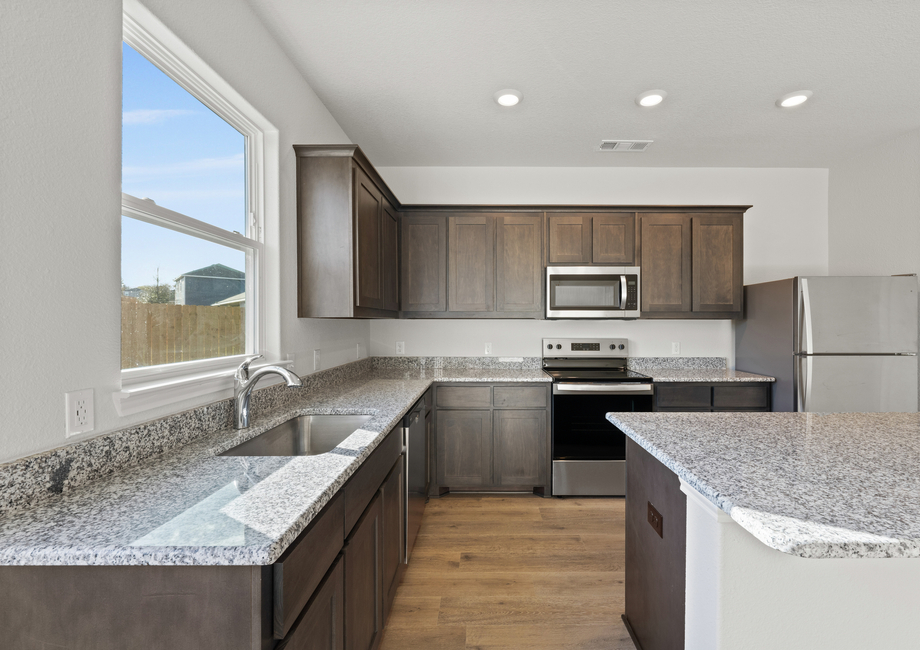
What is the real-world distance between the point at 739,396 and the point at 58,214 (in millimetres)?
3894

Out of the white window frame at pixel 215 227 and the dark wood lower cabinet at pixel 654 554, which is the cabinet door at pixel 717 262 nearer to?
the dark wood lower cabinet at pixel 654 554

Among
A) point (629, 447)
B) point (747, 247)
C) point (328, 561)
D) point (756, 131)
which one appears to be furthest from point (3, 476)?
point (747, 247)

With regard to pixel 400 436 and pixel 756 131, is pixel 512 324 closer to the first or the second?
pixel 400 436

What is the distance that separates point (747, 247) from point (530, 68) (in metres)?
2.77

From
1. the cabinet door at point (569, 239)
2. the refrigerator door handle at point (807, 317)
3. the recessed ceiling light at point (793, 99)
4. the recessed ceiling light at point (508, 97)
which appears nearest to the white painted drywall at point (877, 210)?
the refrigerator door handle at point (807, 317)

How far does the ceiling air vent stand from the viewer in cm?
339

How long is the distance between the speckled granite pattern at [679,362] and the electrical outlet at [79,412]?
3.69m

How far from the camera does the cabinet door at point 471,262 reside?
3.63 metres

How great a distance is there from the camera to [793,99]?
2729 millimetres

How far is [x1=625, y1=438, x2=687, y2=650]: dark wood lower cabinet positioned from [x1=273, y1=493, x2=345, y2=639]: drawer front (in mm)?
988

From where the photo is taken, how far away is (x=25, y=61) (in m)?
1.02

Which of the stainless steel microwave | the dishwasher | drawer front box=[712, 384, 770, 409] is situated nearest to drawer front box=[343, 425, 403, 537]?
the dishwasher

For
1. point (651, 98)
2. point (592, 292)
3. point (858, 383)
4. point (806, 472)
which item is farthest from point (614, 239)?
point (806, 472)

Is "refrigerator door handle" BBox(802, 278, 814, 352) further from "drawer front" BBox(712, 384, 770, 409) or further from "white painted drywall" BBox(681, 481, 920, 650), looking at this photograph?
"white painted drywall" BBox(681, 481, 920, 650)
